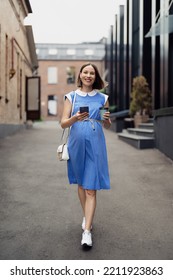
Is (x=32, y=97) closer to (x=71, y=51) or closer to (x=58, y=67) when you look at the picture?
(x=58, y=67)

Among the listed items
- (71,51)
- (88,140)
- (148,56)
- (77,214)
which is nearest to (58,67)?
(71,51)

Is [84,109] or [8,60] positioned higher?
[8,60]

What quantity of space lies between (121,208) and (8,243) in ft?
5.87

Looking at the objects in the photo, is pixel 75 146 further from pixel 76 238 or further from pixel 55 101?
pixel 55 101

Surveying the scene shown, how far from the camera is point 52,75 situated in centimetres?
4312

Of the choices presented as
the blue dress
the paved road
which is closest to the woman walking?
the blue dress

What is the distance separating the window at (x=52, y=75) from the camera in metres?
43.0

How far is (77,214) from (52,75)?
39.6 meters

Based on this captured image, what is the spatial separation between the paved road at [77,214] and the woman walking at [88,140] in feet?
1.16

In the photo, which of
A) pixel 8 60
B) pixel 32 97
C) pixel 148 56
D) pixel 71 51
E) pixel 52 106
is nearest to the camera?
pixel 8 60

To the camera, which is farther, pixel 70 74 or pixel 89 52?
pixel 89 52

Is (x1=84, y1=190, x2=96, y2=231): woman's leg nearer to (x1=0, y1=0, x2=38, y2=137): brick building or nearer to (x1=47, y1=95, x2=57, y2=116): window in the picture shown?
(x1=0, y1=0, x2=38, y2=137): brick building

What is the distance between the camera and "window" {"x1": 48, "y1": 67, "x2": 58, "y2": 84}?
→ 141ft

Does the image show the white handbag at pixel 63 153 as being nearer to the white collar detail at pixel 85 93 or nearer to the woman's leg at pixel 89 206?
the woman's leg at pixel 89 206
